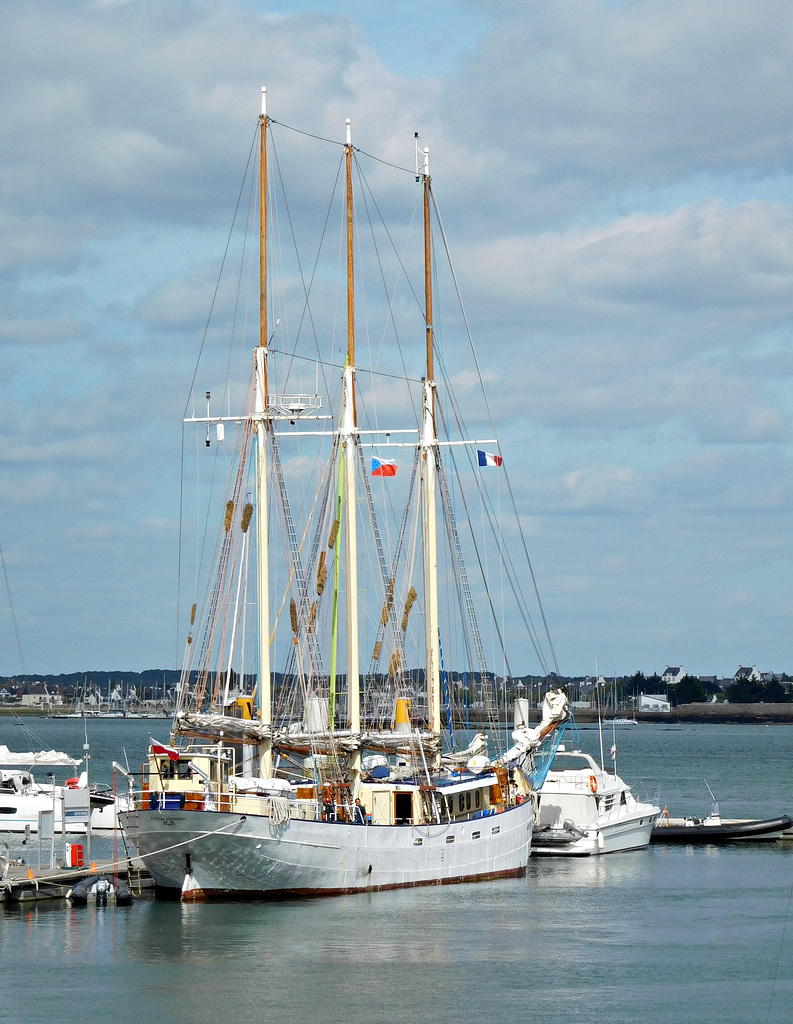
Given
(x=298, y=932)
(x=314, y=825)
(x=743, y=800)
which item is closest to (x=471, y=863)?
(x=314, y=825)

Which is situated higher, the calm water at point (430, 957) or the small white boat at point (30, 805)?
the small white boat at point (30, 805)

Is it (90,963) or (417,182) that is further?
(417,182)

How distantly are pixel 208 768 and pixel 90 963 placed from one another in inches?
544

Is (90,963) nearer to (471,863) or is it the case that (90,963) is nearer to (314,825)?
(314,825)

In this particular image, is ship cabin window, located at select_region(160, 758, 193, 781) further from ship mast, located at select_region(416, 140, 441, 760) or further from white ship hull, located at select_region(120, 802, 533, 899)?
ship mast, located at select_region(416, 140, 441, 760)

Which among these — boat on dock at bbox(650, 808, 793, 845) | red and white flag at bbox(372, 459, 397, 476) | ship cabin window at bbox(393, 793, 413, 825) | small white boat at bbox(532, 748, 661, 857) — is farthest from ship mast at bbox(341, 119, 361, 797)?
boat on dock at bbox(650, 808, 793, 845)

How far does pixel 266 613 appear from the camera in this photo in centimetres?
6194

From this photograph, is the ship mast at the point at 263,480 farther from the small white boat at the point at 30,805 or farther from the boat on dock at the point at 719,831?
the boat on dock at the point at 719,831

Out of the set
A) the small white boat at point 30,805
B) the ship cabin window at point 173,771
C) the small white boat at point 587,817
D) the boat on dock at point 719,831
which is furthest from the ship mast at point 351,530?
the boat on dock at point 719,831

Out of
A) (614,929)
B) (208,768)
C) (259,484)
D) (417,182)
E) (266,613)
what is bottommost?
(614,929)

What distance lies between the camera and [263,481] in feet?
210

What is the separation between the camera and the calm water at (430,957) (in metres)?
42.0

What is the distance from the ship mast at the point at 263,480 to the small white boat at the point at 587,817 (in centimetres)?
1740

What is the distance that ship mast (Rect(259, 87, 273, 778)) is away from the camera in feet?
205
